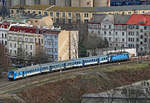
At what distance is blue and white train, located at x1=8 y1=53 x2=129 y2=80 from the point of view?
66.4 m

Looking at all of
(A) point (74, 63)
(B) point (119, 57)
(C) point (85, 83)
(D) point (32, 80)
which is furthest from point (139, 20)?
(D) point (32, 80)

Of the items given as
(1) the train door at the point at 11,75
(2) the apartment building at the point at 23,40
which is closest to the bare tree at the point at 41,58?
(2) the apartment building at the point at 23,40

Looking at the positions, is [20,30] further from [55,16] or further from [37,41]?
[55,16]

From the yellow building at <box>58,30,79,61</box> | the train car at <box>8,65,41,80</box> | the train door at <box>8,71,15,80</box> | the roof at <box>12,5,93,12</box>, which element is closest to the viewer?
the train door at <box>8,71,15,80</box>

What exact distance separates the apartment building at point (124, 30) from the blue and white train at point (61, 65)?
40.8ft

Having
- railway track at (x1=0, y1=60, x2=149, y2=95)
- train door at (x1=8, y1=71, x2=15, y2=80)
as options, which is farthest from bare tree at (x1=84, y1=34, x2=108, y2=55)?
train door at (x1=8, y1=71, x2=15, y2=80)

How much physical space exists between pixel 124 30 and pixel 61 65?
26.3 m

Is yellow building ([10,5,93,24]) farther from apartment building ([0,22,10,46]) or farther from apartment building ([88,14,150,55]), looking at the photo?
apartment building ([0,22,10,46])

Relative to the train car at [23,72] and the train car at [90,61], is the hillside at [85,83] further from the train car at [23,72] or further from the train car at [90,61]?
the train car at [23,72]

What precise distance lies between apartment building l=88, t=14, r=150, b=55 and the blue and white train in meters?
12.4

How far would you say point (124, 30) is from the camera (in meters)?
97.1

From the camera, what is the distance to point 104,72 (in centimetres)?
7225

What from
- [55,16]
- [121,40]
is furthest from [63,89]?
[55,16]

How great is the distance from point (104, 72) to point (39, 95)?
13564 millimetres
